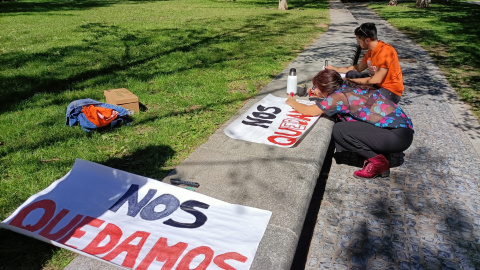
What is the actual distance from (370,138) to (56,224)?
2919mm

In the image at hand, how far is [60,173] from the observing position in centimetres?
344

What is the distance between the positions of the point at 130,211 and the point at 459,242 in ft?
8.40

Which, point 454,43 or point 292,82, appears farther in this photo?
point 454,43

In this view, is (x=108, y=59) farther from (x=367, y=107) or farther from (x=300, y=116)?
(x=367, y=107)

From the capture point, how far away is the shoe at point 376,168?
3.79 meters

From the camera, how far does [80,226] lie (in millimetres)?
2598

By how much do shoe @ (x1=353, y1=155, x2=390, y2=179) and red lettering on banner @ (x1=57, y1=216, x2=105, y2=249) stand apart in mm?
2583

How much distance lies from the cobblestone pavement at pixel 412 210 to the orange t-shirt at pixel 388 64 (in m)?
0.81

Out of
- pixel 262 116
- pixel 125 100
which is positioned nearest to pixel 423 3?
pixel 262 116

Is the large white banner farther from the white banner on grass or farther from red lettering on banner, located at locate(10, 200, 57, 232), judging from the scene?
the white banner on grass

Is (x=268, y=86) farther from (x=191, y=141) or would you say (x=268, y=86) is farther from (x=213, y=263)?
(x=213, y=263)

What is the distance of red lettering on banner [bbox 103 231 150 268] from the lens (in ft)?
7.50

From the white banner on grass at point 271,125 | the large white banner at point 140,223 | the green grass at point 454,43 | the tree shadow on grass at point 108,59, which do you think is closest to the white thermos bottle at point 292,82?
the white banner on grass at point 271,125

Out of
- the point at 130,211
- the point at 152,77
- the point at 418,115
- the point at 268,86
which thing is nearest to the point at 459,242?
the point at 130,211
